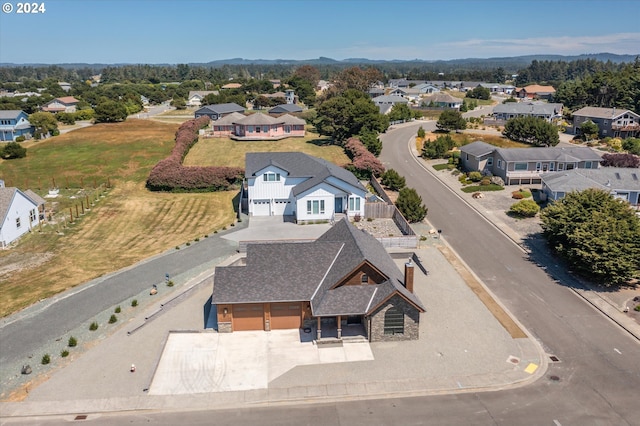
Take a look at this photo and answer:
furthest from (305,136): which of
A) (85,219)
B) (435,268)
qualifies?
(435,268)

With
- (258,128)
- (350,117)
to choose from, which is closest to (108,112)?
(258,128)

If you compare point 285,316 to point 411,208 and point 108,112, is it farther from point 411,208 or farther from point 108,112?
point 108,112

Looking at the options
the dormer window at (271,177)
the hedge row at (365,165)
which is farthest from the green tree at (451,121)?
the dormer window at (271,177)

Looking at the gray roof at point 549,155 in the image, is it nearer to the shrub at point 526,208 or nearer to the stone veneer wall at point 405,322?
the shrub at point 526,208

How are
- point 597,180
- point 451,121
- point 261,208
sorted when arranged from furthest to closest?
point 451,121 < point 597,180 < point 261,208

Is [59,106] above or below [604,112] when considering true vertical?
above

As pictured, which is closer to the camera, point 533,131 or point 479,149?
point 479,149
